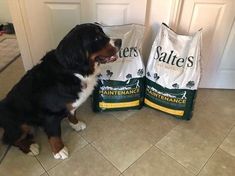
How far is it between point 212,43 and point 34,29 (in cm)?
144

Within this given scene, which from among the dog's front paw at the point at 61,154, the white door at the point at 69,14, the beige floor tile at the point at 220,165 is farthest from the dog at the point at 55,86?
the beige floor tile at the point at 220,165

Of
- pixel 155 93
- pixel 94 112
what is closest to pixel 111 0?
pixel 155 93

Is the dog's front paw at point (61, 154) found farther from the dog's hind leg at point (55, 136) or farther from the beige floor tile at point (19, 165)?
the beige floor tile at point (19, 165)

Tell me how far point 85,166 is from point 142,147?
404mm

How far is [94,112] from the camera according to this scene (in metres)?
1.77

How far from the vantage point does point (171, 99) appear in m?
1.63

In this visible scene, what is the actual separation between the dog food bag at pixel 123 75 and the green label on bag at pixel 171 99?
0.28 feet

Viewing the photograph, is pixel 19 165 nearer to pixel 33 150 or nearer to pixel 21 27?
pixel 33 150

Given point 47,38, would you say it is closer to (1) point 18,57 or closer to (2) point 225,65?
(1) point 18,57

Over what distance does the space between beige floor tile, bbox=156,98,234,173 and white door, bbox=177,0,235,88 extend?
1.24 ft

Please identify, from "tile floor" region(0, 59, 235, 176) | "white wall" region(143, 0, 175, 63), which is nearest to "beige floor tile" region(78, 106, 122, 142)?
"tile floor" region(0, 59, 235, 176)

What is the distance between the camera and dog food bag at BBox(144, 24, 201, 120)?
1.49 m

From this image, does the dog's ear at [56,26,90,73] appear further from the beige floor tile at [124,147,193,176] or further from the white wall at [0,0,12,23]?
the white wall at [0,0,12,23]

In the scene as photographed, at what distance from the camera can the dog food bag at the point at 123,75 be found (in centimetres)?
153
